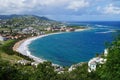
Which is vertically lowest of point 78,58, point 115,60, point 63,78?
point 78,58

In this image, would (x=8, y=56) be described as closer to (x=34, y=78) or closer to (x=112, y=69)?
(x=34, y=78)

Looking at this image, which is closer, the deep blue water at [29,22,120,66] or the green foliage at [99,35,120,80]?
the green foliage at [99,35,120,80]

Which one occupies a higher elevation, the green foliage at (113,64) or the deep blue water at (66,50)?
the green foliage at (113,64)

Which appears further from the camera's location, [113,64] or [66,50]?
[66,50]

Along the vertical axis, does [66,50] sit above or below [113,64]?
below

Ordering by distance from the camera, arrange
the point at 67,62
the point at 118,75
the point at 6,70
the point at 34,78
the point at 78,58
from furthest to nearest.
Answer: the point at 78,58, the point at 67,62, the point at 6,70, the point at 34,78, the point at 118,75

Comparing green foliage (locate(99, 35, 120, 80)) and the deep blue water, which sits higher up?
green foliage (locate(99, 35, 120, 80))

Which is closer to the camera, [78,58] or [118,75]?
[118,75]

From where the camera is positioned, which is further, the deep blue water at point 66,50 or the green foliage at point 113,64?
the deep blue water at point 66,50

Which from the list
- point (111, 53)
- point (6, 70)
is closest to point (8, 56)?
point (6, 70)

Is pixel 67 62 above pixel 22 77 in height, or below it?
below

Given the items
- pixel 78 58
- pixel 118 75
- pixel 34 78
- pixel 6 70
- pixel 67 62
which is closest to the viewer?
pixel 118 75
